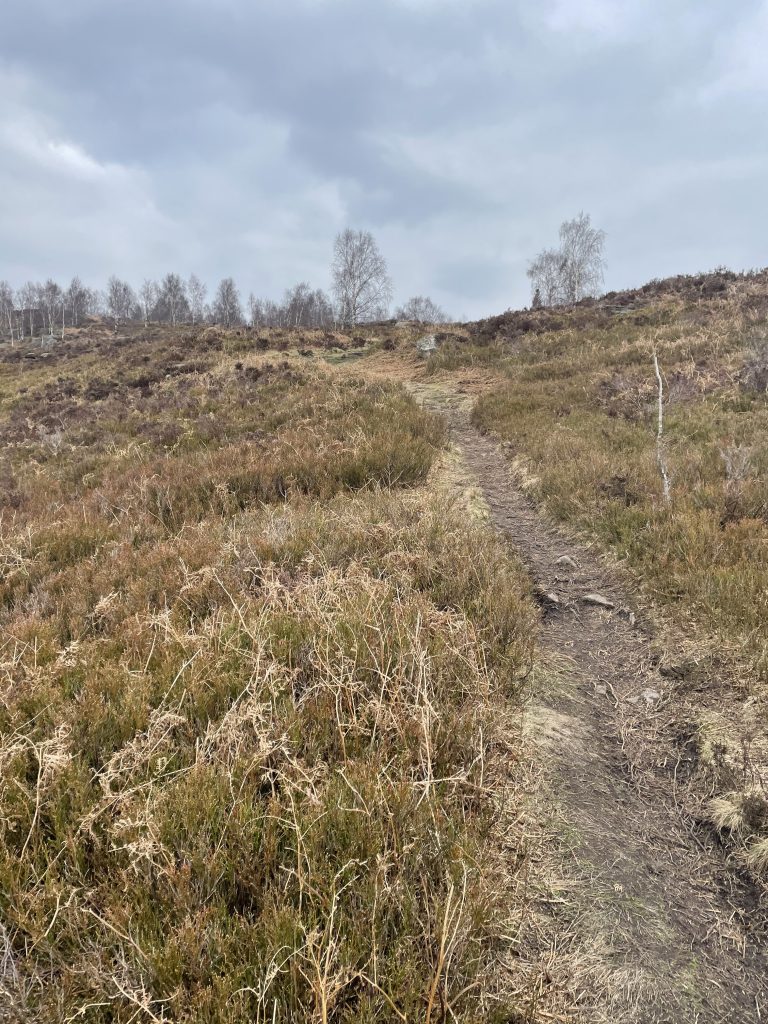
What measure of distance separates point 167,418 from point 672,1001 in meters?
14.5

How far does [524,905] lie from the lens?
2.16 metres

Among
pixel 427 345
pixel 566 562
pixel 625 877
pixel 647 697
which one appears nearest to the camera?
pixel 625 877

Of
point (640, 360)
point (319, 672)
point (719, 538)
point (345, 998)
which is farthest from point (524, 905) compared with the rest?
point (640, 360)

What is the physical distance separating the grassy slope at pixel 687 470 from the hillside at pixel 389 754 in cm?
4

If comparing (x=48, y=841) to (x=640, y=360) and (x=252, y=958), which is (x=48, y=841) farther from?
(x=640, y=360)

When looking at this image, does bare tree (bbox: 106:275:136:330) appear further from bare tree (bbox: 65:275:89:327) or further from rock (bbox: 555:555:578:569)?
rock (bbox: 555:555:578:569)

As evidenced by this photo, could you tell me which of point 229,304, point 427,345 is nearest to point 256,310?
point 229,304

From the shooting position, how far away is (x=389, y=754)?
2.62 metres

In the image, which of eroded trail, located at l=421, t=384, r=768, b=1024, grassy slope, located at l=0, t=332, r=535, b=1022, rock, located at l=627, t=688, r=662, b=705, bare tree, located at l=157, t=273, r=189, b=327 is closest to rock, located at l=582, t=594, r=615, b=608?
eroded trail, located at l=421, t=384, r=768, b=1024

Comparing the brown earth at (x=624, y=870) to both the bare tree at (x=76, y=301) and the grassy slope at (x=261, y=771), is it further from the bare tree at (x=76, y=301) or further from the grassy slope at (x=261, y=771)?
the bare tree at (x=76, y=301)

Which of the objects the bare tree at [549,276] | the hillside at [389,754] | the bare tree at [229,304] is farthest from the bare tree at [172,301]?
the hillside at [389,754]

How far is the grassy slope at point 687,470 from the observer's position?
3152 millimetres

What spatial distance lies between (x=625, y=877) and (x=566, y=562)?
369 centimetres

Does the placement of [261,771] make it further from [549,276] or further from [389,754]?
[549,276]
